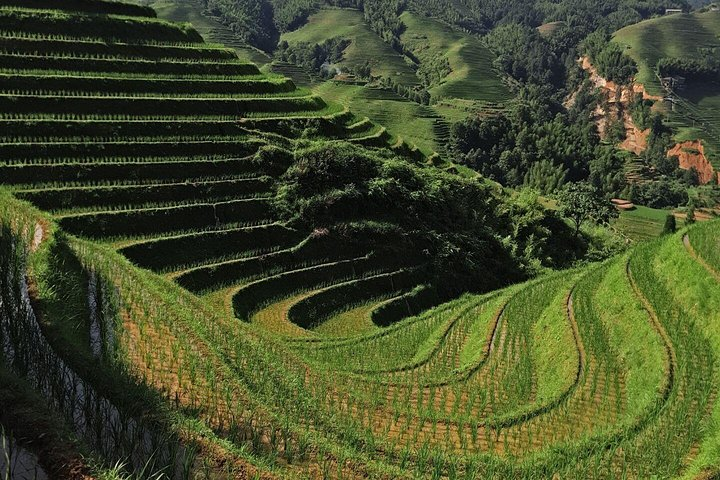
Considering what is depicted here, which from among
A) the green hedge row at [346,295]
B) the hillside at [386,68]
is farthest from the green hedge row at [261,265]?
the hillside at [386,68]

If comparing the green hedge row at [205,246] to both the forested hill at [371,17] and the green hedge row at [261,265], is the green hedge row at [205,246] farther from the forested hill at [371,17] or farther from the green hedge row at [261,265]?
the forested hill at [371,17]

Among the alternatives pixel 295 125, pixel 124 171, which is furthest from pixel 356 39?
pixel 124 171

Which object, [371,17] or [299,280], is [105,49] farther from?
[371,17]

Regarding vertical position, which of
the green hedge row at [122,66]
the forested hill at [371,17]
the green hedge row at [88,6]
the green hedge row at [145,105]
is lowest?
the green hedge row at [145,105]

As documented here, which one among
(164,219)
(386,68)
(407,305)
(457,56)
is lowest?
(407,305)

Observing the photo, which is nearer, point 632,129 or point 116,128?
point 116,128

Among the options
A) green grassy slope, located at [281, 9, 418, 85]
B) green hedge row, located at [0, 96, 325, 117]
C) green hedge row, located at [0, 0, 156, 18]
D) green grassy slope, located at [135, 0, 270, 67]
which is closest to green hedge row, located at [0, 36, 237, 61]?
green hedge row, located at [0, 0, 156, 18]

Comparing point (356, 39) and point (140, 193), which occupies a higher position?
point (356, 39)

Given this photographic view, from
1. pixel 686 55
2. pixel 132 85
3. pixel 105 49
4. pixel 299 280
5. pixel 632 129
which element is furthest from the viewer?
pixel 686 55

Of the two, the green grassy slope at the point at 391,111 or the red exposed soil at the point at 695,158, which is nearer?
the green grassy slope at the point at 391,111
